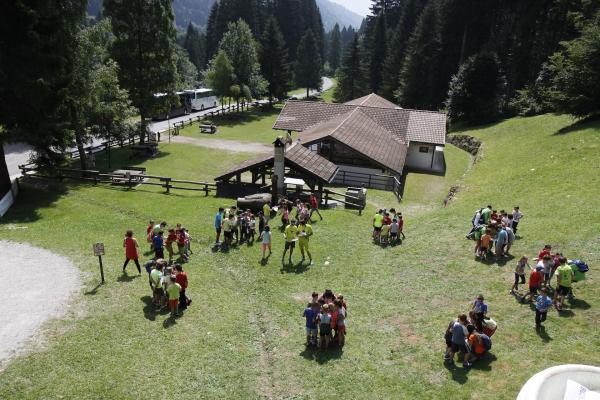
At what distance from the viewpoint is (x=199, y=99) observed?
248 feet

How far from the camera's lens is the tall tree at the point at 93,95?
3064 centimetres

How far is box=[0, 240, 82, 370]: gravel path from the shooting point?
13.1 meters

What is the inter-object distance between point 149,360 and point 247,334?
2.93 m

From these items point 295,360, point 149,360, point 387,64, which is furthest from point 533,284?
Answer: point 387,64

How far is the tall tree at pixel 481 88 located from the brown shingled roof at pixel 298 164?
107 feet

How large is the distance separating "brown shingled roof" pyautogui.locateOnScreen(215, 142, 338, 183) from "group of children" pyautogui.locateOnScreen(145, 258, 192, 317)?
12.7 metres

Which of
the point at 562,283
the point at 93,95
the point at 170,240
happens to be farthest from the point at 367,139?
the point at 562,283

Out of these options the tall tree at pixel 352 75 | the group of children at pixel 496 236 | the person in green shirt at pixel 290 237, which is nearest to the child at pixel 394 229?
the group of children at pixel 496 236

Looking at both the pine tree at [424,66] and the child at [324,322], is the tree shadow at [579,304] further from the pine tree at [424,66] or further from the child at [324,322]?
the pine tree at [424,66]

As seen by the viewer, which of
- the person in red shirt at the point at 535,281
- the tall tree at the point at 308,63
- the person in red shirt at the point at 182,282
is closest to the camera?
the person in red shirt at the point at 535,281

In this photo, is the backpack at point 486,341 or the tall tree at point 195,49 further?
the tall tree at point 195,49

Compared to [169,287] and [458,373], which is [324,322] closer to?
[458,373]

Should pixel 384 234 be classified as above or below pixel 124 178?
above

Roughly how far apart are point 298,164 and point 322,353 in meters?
15.5
